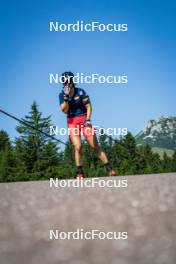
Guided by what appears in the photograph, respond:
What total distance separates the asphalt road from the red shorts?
3.65 metres

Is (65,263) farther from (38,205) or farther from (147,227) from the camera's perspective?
(38,205)

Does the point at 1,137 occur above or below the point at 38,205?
above

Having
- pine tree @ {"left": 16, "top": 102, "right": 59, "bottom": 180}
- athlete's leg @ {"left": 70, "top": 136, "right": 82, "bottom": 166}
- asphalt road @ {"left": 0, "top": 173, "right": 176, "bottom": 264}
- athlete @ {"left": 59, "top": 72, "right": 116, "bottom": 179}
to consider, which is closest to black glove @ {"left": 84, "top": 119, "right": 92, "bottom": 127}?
athlete @ {"left": 59, "top": 72, "right": 116, "bottom": 179}

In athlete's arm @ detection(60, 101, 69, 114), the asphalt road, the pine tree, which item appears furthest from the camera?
the pine tree

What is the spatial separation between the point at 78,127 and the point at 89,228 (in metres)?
5.15

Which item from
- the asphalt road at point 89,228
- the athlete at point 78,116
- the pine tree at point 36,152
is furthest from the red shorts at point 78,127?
the pine tree at point 36,152

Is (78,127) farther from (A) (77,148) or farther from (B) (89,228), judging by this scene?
(B) (89,228)

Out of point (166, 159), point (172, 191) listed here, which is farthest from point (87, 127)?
point (166, 159)

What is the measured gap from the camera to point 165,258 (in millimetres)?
1023

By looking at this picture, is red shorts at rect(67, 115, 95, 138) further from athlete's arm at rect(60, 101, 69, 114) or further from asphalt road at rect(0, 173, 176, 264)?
asphalt road at rect(0, 173, 176, 264)

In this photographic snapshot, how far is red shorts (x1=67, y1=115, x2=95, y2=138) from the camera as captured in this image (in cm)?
683

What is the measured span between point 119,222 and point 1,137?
87048 mm

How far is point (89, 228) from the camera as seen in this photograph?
1.77m

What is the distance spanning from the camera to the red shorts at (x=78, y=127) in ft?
22.4
